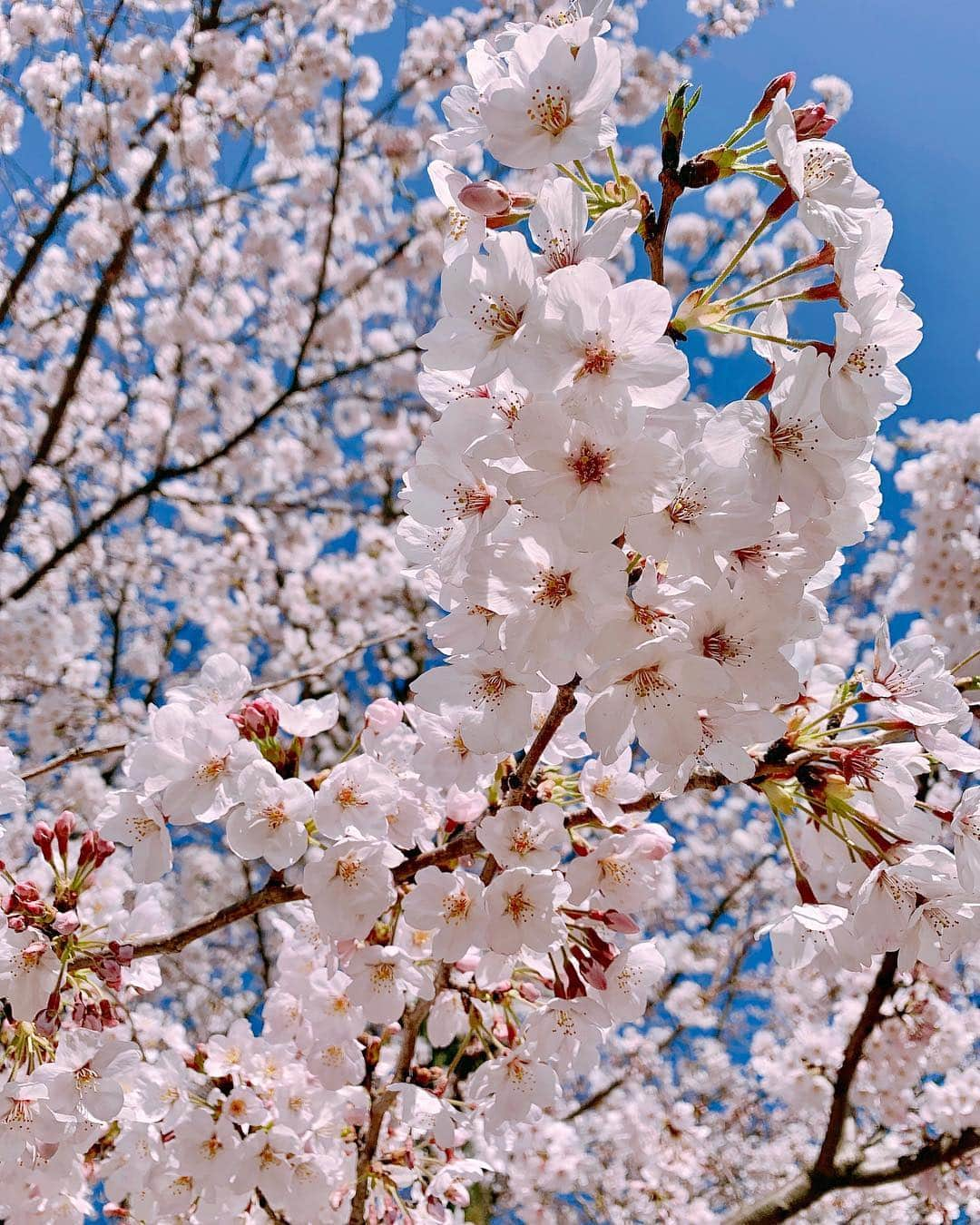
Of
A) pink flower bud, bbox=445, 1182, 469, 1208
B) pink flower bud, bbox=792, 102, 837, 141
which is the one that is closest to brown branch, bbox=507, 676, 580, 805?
pink flower bud, bbox=792, 102, 837, 141

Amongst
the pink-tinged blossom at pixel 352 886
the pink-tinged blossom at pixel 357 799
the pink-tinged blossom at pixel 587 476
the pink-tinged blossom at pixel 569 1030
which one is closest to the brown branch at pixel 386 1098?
the pink-tinged blossom at pixel 569 1030

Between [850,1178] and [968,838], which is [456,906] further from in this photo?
[850,1178]

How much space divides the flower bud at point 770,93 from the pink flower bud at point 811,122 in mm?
40

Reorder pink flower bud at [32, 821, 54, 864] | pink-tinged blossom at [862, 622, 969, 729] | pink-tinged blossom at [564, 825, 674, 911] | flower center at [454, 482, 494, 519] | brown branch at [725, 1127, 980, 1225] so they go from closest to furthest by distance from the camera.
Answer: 1. flower center at [454, 482, 494, 519]
2. pink-tinged blossom at [862, 622, 969, 729]
3. pink-tinged blossom at [564, 825, 674, 911]
4. pink flower bud at [32, 821, 54, 864]
5. brown branch at [725, 1127, 980, 1225]

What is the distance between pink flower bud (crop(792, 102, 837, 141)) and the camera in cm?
121

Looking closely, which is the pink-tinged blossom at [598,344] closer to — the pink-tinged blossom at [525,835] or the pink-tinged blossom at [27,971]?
the pink-tinged blossom at [525,835]

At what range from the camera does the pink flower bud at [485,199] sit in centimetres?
124

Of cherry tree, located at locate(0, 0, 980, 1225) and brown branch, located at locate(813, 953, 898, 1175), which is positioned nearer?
cherry tree, located at locate(0, 0, 980, 1225)

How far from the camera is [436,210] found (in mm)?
7551

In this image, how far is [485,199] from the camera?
1.24 meters

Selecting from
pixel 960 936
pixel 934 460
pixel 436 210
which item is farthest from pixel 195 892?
pixel 960 936

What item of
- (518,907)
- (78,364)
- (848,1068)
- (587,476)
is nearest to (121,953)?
(518,907)

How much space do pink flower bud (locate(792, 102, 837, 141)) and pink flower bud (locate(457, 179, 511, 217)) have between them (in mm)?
441

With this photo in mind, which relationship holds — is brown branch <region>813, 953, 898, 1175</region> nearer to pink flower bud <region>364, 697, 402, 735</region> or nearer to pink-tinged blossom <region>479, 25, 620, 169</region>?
pink flower bud <region>364, 697, 402, 735</region>
